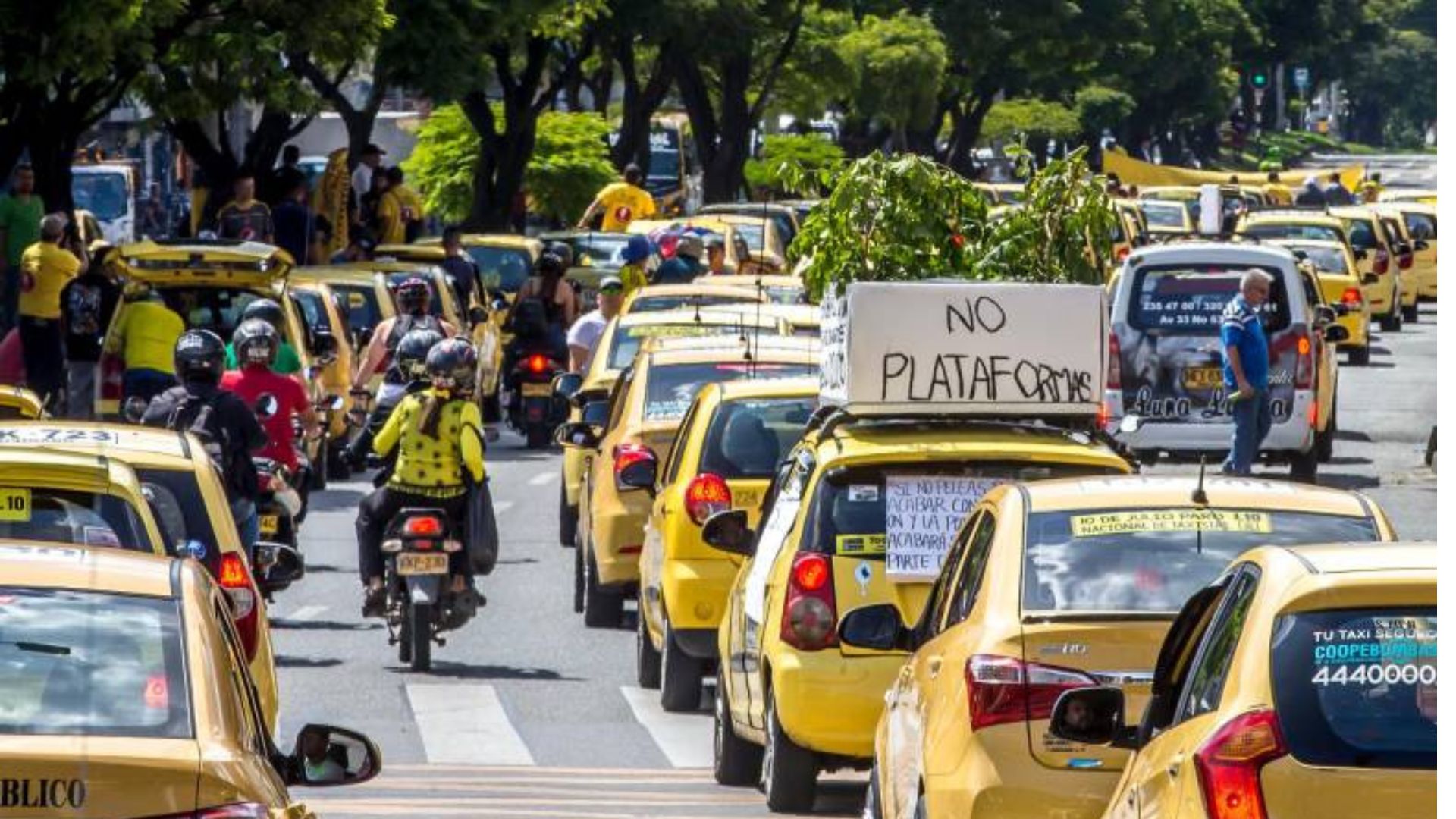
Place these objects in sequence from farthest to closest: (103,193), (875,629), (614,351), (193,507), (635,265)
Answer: (103,193), (635,265), (614,351), (193,507), (875,629)

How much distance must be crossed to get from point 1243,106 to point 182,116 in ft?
286

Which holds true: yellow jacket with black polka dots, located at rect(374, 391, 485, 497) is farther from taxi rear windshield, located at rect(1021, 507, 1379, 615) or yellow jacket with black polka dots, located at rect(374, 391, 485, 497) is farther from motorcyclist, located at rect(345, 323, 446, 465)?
taxi rear windshield, located at rect(1021, 507, 1379, 615)

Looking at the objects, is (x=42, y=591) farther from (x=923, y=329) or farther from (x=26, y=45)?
(x=26, y=45)

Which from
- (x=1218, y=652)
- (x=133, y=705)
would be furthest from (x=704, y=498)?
(x=133, y=705)

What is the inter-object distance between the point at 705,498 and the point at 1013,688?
21.1 ft

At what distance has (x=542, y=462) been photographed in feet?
96.8

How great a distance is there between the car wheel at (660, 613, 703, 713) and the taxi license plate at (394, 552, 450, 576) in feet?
4.67

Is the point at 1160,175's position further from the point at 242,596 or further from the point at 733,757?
the point at 242,596

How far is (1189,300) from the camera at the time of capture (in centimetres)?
2569

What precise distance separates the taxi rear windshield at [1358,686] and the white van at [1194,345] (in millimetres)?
18806

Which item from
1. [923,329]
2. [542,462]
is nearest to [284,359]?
[542,462]

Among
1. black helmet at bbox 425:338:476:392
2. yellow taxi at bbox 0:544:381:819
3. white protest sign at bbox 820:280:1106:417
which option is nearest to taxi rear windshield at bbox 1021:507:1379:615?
yellow taxi at bbox 0:544:381:819

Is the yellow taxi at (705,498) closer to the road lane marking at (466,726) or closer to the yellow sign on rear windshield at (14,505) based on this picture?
the road lane marking at (466,726)

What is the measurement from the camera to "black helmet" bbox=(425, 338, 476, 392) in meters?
16.5
